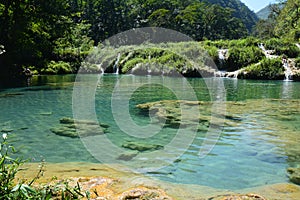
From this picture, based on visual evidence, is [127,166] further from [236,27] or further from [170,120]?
[236,27]

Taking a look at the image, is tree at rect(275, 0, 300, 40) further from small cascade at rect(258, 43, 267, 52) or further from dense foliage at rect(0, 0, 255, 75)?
dense foliage at rect(0, 0, 255, 75)

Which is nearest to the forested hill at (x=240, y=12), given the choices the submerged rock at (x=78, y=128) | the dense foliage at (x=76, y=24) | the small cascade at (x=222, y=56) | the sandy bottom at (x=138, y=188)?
the dense foliage at (x=76, y=24)

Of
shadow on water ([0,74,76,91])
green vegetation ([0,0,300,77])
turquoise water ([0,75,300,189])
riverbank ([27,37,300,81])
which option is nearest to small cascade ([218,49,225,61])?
riverbank ([27,37,300,81])

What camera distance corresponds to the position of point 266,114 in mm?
10445

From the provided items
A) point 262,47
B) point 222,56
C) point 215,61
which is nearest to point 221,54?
point 222,56

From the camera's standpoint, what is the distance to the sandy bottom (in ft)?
12.1

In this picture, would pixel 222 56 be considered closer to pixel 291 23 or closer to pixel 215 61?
pixel 215 61

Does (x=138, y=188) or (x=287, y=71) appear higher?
(x=287, y=71)

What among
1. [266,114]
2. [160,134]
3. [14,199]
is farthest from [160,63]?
[14,199]

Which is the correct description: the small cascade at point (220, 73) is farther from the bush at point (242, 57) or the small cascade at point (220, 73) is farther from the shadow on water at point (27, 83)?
the shadow on water at point (27, 83)

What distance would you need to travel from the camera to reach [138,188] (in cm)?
379

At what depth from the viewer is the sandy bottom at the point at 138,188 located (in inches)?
145

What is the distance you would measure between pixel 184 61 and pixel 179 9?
167 ft

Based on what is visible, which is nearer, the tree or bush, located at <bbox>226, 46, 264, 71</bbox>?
bush, located at <bbox>226, 46, 264, 71</bbox>
